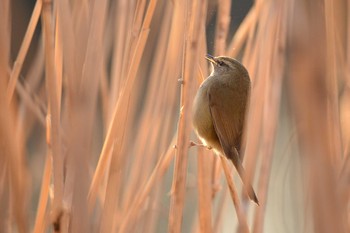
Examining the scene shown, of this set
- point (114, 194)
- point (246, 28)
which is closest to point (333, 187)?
point (114, 194)

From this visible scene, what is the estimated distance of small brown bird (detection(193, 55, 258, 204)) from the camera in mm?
1592

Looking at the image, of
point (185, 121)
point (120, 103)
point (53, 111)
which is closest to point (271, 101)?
point (185, 121)

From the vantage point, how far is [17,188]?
1080 millimetres

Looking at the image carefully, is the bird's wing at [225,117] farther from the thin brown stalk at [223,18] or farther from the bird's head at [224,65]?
the thin brown stalk at [223,18]

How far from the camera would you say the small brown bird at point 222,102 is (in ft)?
5.22

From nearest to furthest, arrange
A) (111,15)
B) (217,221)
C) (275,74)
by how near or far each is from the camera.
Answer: (275,74) < (217,221) < (111,15)

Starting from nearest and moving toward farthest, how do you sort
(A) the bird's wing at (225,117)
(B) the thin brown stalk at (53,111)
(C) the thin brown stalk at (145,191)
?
(B) the thin brown stalk at (53,111) → (C) the thin brown stalk at (145,191) → (A) the bird's wing at (225,117)

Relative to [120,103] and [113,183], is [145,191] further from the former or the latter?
[120,103]

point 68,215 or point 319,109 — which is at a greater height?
point 319,109

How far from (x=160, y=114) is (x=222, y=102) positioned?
0.98 feet

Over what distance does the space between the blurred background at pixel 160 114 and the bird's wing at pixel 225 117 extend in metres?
0.06

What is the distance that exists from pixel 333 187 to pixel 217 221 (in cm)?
65

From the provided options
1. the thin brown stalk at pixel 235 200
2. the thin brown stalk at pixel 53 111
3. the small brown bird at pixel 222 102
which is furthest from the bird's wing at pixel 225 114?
the thin brown stalk at pixel 53 111

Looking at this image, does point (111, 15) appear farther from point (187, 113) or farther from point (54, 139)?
point (54, 139)
